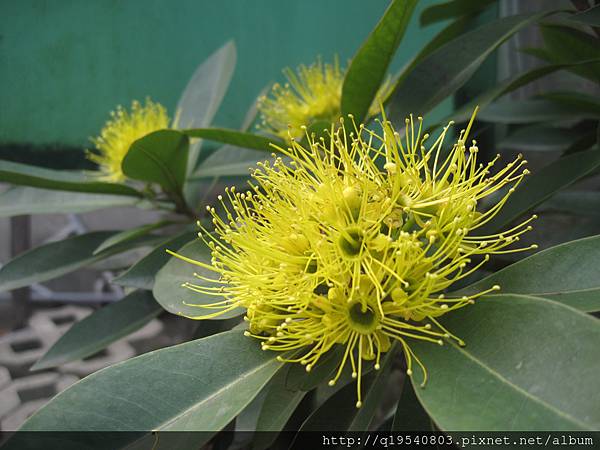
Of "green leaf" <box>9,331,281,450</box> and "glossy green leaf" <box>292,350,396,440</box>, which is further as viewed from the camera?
"glossy green leaf" <box>292,350,396,440</box>

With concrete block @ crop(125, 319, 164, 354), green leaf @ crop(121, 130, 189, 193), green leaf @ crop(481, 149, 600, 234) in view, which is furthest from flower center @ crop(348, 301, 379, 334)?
concrete block @ crop(125, 319, 164, 354)

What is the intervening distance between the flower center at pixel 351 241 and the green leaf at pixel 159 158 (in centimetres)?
42

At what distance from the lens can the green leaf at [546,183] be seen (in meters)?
0.83

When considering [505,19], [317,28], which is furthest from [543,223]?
[317,28]

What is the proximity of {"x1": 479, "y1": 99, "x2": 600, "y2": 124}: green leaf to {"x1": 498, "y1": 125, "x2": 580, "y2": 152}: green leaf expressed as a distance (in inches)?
4.0

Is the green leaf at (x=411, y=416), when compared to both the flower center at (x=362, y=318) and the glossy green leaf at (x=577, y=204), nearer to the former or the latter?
the flower center at (x=362, y=318)

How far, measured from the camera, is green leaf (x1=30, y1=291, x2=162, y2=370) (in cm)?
105

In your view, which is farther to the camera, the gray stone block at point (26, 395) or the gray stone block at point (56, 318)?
the gray stone block at point (56, 318)

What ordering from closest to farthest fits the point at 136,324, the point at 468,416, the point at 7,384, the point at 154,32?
1. the point at 468,416
2. the point at 136,324
3. the point at 154,32
4. the point at 7,384

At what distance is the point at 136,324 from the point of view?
107cm

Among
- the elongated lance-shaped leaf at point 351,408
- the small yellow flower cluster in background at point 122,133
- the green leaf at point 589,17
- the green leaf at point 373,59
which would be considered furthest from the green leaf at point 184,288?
the green leaf at point 589,17

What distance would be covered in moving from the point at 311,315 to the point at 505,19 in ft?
2.09

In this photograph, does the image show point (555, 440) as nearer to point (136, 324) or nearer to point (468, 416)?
point (468, 416)

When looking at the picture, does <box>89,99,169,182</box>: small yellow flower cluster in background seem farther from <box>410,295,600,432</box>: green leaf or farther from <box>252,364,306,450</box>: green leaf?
<box>410,295,600,432</box>: green leaf
